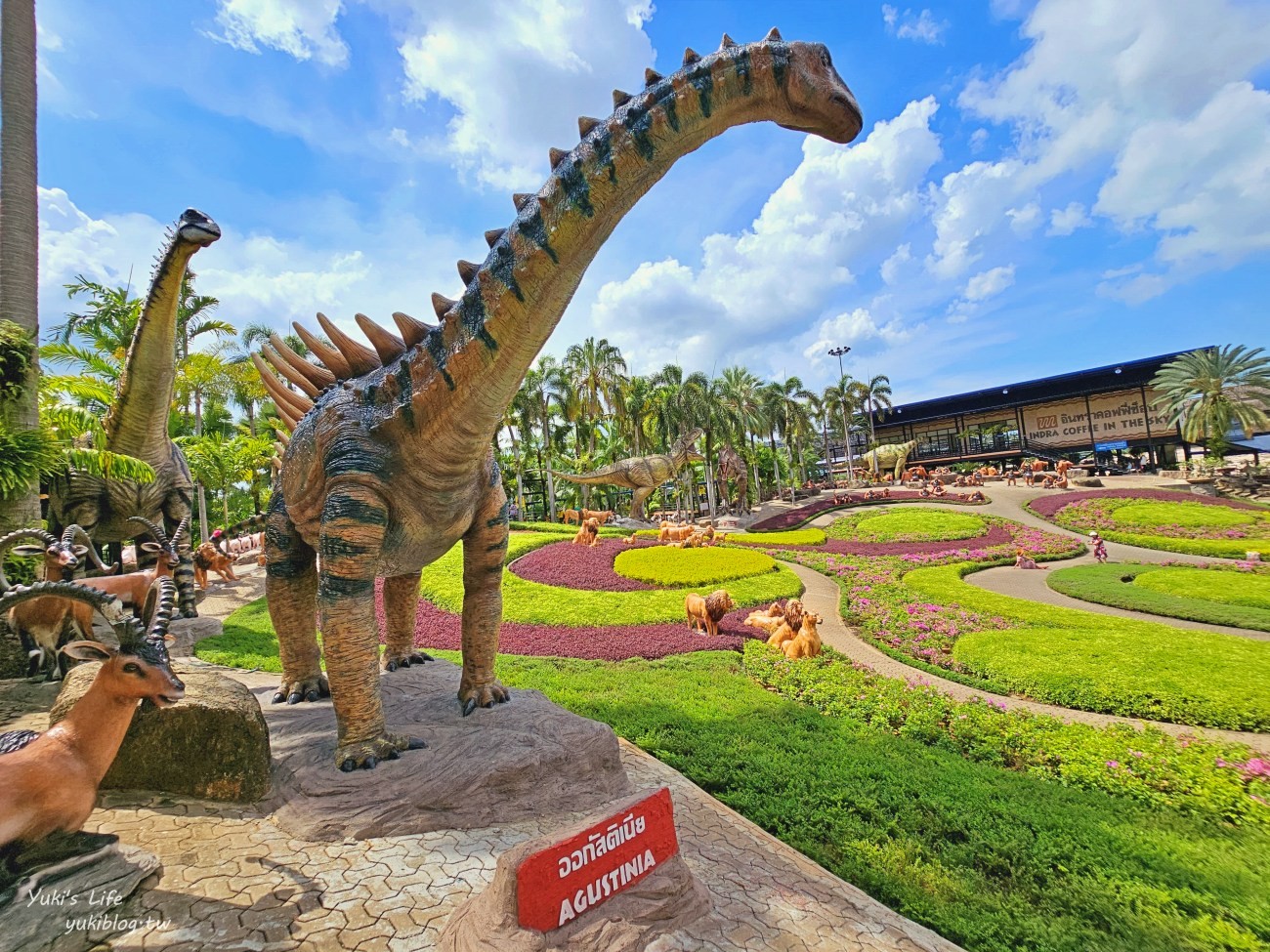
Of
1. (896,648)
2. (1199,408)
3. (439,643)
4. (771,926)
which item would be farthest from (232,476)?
(1199,408)

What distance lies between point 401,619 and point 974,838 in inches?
198

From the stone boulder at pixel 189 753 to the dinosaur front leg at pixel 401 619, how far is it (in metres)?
1.90

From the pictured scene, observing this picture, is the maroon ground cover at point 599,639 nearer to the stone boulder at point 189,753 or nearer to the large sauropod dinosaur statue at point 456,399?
the large sauropod dinosaur statue at point 456,399

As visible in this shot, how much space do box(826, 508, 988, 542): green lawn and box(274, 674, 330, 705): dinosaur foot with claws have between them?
65.4 ft

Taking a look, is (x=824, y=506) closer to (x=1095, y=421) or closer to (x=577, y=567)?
(x=577, y=567)

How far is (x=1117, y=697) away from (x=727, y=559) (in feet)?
32.7

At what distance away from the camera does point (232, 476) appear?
22359mm

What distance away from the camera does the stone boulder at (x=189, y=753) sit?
3.38 m

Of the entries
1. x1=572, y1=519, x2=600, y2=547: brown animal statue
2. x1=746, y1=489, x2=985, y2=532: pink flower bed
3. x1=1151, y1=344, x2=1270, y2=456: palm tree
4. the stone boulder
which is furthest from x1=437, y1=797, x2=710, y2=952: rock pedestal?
x1=1151, y1=344, x2=1270, y2=456: palm tree

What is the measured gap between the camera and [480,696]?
445 cm

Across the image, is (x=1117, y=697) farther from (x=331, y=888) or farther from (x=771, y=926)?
(x=331, y=888)

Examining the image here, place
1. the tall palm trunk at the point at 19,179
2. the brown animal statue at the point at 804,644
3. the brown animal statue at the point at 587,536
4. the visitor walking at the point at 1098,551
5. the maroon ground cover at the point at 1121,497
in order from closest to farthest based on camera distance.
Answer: the tall palm trunk at the point at 19,179, the brown animal statue at the point at 804,644, the visitor walking at the point at 1098,551, the brown animal statue at the point at 587,536, the maroon ground cover at the point at 1121,497

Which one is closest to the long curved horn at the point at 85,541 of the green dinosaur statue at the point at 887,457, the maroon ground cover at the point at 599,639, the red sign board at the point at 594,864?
the maroon ground cover at the point at 599,639

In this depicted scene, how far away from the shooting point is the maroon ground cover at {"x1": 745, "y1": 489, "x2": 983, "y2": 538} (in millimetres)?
28109
